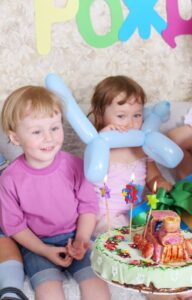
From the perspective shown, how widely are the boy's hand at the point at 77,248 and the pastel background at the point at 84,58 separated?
58cm

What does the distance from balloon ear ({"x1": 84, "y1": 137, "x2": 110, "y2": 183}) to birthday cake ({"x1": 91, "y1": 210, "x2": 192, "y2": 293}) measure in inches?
12.7

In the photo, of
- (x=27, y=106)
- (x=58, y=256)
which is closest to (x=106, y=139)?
(x=27, y=106)

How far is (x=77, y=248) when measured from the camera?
59.3 inches

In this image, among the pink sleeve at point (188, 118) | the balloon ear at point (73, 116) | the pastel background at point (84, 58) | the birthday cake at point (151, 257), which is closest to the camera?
the birthday cake at point (151, 257)

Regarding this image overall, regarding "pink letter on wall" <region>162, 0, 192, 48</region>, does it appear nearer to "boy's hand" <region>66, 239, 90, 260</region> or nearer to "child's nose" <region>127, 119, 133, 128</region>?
"child's nose" <region>127, 119, 133, 128</region>

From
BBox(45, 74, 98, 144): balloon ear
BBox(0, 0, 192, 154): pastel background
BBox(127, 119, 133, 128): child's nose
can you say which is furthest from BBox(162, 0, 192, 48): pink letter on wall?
BBox(45, 74, 98, 144): balloon ear

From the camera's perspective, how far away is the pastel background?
207 cm

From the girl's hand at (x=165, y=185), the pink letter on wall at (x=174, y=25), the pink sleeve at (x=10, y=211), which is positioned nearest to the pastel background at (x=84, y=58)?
the pink letter on wall at (x=174, y=25)

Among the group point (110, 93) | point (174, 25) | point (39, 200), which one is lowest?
point (39, 200)

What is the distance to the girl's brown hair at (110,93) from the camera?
1.80 metres

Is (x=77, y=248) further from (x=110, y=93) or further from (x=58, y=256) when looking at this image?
(x=110, y=93)

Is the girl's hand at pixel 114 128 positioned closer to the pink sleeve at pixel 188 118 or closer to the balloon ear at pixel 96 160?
the balloon ear at pixel 96 160

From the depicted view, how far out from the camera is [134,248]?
4.13 ft

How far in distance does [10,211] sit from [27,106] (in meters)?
0.32
